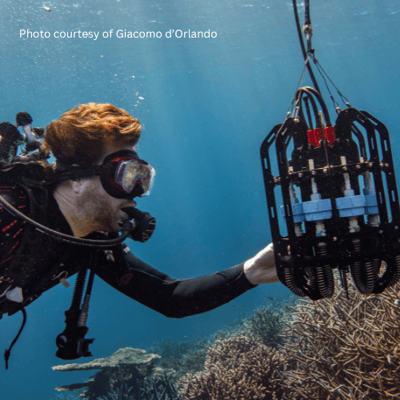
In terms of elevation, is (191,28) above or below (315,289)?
above

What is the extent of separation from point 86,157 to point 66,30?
2124cm

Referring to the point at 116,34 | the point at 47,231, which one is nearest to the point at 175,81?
the point at 116,34

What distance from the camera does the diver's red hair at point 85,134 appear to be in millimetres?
1928

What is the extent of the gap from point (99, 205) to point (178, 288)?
843mm

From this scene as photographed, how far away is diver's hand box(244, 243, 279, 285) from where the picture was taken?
70.4 inches

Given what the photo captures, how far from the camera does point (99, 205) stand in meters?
2.00

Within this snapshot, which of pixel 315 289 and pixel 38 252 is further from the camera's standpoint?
pixel 38 252

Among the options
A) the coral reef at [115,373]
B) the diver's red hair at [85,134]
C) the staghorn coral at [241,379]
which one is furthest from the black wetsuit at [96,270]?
the coral reef at [115,373]

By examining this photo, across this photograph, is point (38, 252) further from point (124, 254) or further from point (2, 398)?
point (2, 398)

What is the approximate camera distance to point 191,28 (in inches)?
814

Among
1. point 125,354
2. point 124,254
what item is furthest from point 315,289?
point 125,354

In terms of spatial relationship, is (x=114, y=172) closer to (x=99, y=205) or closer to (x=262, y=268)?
(x=99, y=205)

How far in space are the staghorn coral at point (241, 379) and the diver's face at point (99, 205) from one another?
3.49 metres

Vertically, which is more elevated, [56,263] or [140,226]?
[140,226]
